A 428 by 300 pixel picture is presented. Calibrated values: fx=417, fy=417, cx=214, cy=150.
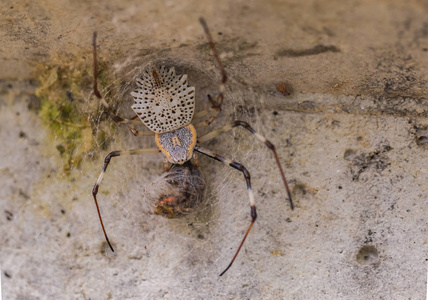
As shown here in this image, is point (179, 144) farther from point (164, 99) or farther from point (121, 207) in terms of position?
point (121, 207)

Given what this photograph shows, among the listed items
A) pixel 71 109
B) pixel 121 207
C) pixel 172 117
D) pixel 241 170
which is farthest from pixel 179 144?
pixel 71 109

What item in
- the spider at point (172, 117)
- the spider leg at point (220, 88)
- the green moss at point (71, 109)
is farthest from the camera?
the green moss at point (71, 109)

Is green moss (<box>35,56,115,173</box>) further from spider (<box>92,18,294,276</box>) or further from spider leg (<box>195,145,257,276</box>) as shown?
spider leg (<box>195,145,257,276</box>)

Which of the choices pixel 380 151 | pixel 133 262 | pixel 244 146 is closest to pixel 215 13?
pixel 244 146

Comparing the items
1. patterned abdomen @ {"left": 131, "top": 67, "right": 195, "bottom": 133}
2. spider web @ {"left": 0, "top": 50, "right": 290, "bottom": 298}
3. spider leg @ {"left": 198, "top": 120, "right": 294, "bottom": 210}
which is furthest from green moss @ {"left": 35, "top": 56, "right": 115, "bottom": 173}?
spider leg @ {"left": 198, "top": 120, "right": 294, "bottom": 210}

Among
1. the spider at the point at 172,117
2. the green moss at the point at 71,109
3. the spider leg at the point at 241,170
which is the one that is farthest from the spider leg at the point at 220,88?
the green moss at the point at 71,109

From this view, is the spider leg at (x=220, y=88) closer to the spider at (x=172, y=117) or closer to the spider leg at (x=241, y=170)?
the spider at (x=172, y=117)
